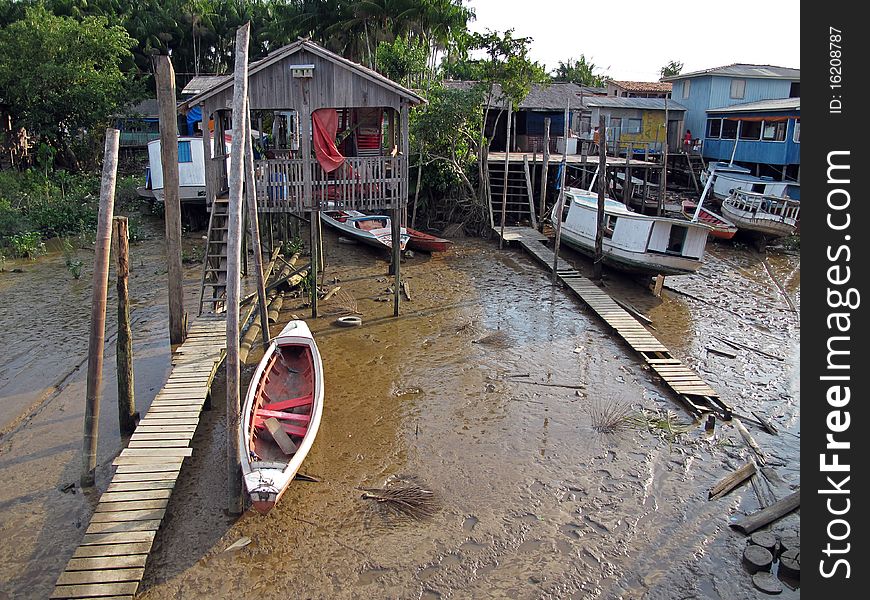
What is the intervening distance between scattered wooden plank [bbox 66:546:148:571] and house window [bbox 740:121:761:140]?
30.1 metres

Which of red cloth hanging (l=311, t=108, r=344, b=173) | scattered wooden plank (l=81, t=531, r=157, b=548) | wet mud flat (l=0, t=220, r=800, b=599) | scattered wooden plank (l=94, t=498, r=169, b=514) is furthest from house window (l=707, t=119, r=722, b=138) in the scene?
scattered wooden plank (l=81, t=531, r=157, b=548)

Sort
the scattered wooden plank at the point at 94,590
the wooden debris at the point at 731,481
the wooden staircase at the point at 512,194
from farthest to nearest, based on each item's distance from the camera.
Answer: the wooden staircase at the point at 512,194, the wooden debris at the point at 731,481, the scattered wooden plank at the point at 94,590

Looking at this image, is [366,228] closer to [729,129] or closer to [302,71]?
[302,71]

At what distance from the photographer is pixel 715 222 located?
22688mm

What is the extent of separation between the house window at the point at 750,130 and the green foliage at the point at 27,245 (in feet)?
92.4

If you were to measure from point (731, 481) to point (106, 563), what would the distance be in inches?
277

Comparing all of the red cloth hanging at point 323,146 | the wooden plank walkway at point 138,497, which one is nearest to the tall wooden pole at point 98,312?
the wooden plank walkway at point 138,497

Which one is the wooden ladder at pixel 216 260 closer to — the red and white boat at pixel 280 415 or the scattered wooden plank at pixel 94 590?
the red and white boat at pixel 280 415

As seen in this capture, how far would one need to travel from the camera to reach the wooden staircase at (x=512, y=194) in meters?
24.4

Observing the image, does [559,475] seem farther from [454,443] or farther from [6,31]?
[6,31]

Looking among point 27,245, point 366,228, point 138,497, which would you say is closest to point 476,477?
point 138,497
